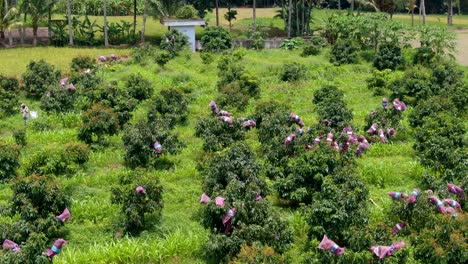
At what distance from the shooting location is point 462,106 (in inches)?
687

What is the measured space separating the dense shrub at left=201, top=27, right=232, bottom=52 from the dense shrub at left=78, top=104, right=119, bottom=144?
1411 centimetres

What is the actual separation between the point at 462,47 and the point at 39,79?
79.8ft

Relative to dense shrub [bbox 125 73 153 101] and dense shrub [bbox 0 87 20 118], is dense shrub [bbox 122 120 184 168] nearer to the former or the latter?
dense shrub [bbox 125 73 153 101]

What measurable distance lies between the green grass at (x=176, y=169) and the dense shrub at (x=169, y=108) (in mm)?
349

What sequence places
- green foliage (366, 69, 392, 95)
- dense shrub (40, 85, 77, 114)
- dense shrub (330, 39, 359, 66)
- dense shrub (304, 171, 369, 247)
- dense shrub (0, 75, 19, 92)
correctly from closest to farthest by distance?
dense shrub (304, 171, 369, 247), dense shrub (40, 85, 77, 114), dense shrub (0, 75, 19, 92), green foliage (366, 69, 392, 95), dense shrub (330, 39, 359, 66)

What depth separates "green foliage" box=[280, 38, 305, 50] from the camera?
30703 mm

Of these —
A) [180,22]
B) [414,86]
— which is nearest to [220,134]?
[414,86]

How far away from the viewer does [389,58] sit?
2400cm

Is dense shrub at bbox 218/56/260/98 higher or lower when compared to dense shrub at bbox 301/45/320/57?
lower

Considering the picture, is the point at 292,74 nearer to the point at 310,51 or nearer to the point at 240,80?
the point at 240,80

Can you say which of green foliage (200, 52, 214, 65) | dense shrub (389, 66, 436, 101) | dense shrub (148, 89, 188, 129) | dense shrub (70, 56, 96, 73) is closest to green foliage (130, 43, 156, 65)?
green foliage (200, 52, 214, 65)

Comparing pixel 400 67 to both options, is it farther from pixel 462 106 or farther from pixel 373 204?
pixel 373 204

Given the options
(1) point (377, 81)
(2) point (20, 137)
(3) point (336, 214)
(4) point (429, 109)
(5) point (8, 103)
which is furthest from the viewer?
(1) point (377, 81)

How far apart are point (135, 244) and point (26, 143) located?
6.99 m
